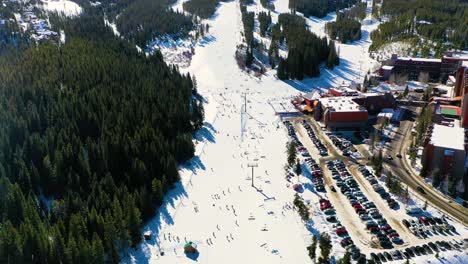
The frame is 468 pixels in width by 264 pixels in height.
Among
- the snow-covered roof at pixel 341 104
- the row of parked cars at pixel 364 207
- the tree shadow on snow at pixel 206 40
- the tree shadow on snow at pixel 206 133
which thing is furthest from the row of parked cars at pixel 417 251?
the tree shadow on snow at pixel 206 40

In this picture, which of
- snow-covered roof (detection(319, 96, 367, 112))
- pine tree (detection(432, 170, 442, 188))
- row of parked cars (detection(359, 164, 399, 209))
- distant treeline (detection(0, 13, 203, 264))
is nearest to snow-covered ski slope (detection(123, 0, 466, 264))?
distant treeline (detection(0, 13, 203, 264))

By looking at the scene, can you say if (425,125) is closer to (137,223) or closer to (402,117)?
(402,117)

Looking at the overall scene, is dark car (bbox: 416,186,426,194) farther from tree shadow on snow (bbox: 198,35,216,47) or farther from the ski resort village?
tree shadow on snow (bbox: 198,35,216,47)

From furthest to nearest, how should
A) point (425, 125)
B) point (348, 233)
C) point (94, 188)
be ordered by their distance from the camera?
1. point (425, 125)
2. point (94, 188)
3. point (348, 233)

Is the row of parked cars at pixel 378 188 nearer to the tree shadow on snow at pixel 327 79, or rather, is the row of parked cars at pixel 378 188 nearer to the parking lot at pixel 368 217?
the parking lot at pixel 368 217

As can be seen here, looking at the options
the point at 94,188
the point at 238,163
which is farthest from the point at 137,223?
the point at 238,163

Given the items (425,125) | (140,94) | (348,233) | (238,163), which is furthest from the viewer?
(140,94)
